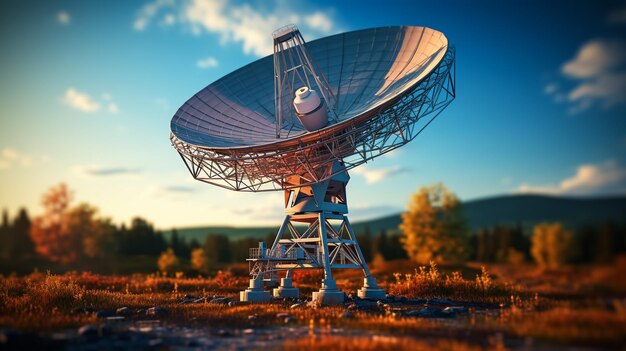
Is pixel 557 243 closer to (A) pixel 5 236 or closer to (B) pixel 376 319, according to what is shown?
(B) pixel 376 319

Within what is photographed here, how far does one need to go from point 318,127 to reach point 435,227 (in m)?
44.8

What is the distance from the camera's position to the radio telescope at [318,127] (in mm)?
26375

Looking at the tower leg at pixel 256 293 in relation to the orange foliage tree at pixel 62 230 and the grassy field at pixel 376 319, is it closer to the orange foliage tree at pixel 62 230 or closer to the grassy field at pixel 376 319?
the grassy field at pixel 376 319

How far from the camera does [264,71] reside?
36094mm

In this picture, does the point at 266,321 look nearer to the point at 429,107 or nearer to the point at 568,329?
the point at 568,329

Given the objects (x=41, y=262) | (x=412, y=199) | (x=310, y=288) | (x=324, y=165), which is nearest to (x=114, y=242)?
(x=41, y=262)

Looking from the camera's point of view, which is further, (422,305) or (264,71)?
(264,71)

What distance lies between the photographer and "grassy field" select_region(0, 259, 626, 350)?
40.0 feet

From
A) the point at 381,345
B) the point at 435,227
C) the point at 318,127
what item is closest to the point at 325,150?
the point at 318,127

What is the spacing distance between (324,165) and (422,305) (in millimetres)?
9441

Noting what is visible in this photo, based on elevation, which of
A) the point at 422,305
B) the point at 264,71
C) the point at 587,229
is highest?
the point at 264,71

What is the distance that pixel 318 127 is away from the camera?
28.8m

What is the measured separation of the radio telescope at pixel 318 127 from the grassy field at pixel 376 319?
4.18 meters

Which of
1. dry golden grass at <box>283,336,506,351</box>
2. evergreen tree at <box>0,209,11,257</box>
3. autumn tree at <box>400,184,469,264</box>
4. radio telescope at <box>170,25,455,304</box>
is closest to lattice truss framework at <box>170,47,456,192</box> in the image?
radio telescope at <box>170,25,455,304</box>
